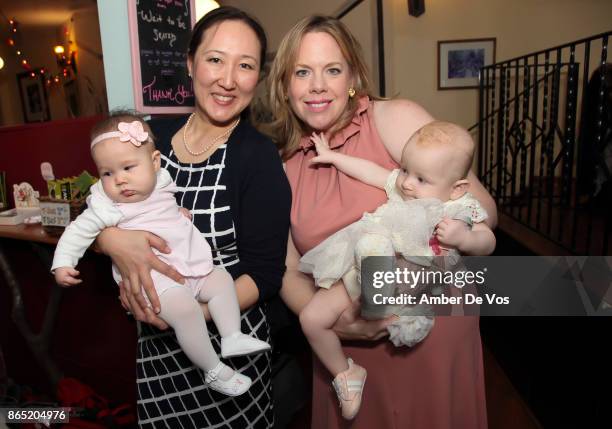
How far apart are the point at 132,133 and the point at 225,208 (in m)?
0.34

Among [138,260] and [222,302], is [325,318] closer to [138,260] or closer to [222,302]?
[222,302]

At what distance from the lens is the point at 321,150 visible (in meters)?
1.53

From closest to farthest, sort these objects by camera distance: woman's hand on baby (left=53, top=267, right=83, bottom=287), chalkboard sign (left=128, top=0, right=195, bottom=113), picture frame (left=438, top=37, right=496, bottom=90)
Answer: woman's hand on baby (left=53, top=267, right=83, bottom=287) < chalkboard sign (left=128, top=0, right=195, bottom=113) < picture frame (left=438, top=37, right=496, bottom=90)

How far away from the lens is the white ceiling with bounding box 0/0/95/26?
11.5ft

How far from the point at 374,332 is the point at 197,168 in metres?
0.75

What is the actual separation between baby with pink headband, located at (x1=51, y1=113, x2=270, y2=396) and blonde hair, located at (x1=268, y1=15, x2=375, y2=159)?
53 cm

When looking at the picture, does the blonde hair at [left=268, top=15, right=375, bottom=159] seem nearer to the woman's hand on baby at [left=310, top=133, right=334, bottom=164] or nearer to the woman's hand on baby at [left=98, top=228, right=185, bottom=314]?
the woman's hand on baby at [left=310, top=133, right=334, bottom=164]

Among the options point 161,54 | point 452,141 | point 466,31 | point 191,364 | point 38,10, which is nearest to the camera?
point 452,141

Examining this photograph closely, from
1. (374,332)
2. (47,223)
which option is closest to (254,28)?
(374,332)

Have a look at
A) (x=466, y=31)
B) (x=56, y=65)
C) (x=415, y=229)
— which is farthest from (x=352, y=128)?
(x=466, y=31)

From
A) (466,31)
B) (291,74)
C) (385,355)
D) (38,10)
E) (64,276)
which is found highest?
(466,31)

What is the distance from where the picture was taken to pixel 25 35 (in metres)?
3.60

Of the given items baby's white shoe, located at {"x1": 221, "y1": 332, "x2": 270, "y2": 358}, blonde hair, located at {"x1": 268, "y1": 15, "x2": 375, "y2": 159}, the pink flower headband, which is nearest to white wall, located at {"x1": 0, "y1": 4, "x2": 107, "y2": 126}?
blonde hair, located at {"x1": 268, "y1": 15, "x2": 375, "y2": 159}

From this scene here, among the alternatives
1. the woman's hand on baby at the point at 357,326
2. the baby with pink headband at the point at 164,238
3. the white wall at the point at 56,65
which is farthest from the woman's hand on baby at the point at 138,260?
the white wall at the point at 56,65
